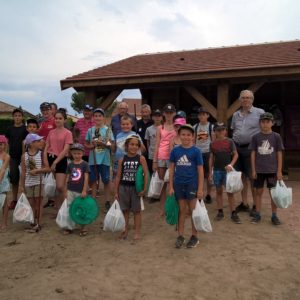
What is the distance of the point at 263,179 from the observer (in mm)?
5359

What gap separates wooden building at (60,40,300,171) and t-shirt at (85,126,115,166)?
11.1 feet

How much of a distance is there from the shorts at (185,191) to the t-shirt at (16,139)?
9.94 feet

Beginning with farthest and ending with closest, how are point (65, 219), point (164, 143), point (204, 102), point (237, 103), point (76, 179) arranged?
point (204, 102), point (237, 103), point (164, 143), point (76, 179), point (65, 219)

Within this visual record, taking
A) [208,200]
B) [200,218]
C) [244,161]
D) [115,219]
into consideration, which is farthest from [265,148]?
[115,219]

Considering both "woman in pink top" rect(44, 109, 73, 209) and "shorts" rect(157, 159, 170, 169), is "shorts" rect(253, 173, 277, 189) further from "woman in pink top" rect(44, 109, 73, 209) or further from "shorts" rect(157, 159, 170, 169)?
"woman in pink top" rect(44, 109, 73, 209)

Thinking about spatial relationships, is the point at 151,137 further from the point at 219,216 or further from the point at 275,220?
the point at 275,220

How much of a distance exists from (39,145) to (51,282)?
2.35 metres

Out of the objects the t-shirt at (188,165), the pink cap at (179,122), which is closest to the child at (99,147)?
the pink cap at (179,122)

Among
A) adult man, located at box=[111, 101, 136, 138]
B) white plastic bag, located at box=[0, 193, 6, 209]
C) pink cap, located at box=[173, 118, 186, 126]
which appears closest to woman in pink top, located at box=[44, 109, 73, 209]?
white plastic bag, located at box=[0, 193, 6, 209]

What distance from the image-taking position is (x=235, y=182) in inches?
209

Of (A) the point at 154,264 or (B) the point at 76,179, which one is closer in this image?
(A) the point at 154,264

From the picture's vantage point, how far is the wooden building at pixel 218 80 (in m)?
8.41

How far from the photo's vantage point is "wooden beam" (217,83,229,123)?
27.8 feet

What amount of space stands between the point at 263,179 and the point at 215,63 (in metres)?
4.63
